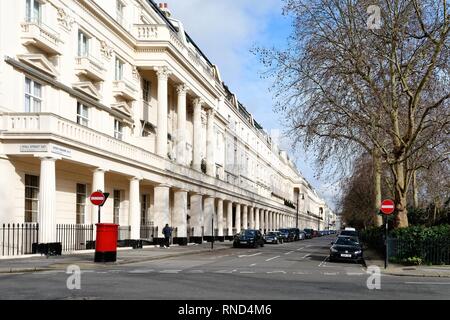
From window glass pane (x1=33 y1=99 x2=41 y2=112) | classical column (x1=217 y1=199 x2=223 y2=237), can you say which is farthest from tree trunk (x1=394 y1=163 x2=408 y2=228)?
classical column (x1=217 y1=199 x2=223 y2=237)

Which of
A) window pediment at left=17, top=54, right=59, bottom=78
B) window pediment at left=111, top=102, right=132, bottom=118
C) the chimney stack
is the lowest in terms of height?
window pediment at left=111, top=102, right=132, bottom=118

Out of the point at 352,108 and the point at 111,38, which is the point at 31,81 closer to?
the point at 111,38

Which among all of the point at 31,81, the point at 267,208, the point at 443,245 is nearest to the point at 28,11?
the point at 31,81

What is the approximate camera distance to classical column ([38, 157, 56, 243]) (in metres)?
25.8

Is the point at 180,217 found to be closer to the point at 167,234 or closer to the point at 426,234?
the point at 167,234

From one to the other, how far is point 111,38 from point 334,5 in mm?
16075

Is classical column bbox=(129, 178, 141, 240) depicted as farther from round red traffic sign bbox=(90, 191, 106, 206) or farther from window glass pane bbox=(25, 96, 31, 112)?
round red traffic sign bbox=(90, 191, 106, 206)

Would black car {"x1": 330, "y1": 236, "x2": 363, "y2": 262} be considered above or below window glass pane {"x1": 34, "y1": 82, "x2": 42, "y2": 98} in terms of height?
below

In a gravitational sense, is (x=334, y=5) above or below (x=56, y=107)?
above

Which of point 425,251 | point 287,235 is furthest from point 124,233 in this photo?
point 287,235

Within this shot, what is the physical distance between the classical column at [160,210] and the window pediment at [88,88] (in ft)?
31.4

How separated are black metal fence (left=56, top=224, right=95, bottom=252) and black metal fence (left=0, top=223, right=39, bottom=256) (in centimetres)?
251

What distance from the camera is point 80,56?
1334 inches

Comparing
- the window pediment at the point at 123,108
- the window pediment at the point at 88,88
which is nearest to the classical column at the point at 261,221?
the window pediment at the point at 123,108
